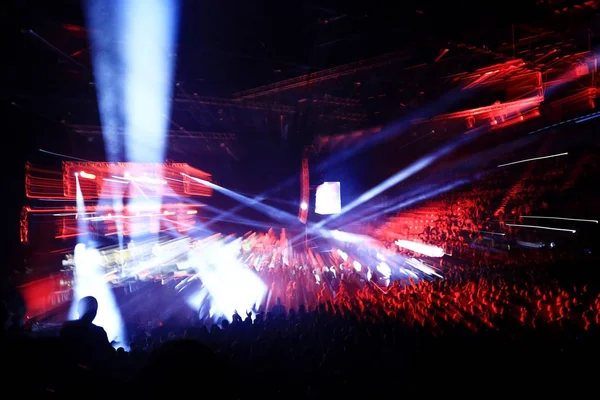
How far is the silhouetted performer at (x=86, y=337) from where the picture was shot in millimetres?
2258

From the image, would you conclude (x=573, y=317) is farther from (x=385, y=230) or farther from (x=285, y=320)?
(x=385, y=230)

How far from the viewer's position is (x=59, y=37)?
290cm

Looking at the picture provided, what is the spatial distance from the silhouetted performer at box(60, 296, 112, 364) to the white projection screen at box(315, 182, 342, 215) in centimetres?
665

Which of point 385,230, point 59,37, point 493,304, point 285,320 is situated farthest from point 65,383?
point 385,230

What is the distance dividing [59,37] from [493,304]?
517 cm

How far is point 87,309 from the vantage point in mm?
2486

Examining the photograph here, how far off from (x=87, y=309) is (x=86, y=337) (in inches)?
9.2

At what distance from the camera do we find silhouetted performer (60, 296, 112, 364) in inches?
88.9

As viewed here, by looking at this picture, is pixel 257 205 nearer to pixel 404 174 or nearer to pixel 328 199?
pixel 328 199

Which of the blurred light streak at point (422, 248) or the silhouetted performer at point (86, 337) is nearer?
the silhouetted performer at point (86, 337)

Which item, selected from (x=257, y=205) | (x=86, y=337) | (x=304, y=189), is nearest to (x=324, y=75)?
(x=86, y=337)

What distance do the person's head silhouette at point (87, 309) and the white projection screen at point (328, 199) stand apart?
261 inches

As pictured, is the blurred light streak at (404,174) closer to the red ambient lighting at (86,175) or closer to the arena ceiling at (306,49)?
the arena ceiling at (306,49)

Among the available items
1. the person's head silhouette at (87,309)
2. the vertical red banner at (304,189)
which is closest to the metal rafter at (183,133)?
the vertical red banner at (304,189)
